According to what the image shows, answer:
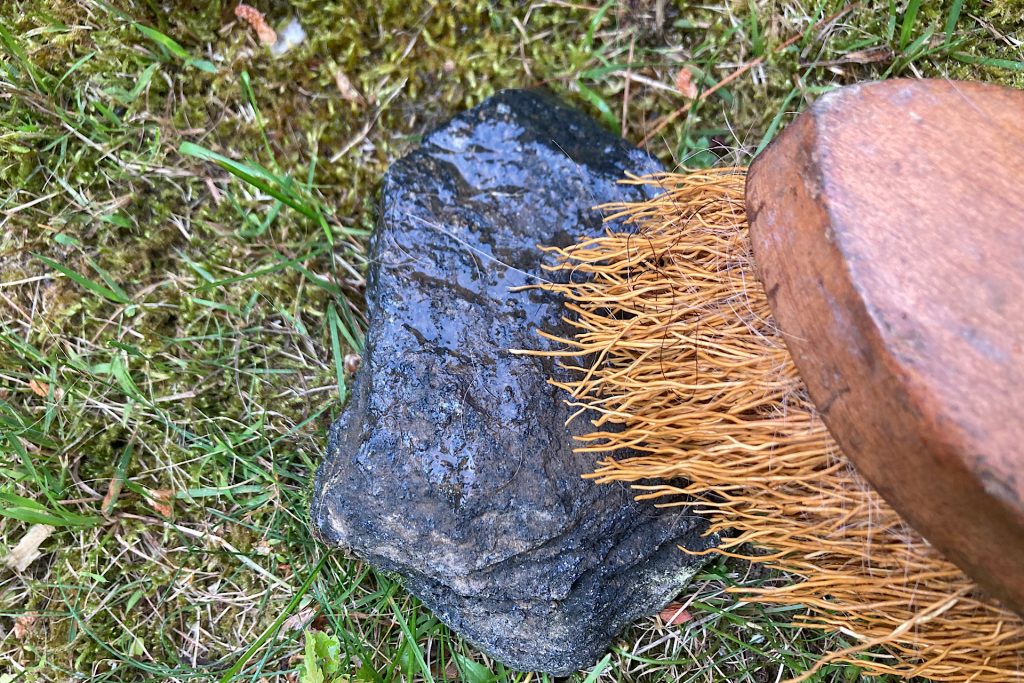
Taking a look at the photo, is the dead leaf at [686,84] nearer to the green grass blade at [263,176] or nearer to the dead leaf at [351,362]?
the green grass blade at [263,176]

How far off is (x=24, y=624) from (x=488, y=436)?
58.2 inches

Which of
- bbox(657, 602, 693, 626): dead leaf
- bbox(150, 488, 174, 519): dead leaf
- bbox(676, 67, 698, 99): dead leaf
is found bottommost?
bbox(150, 488, 174, 519): dead leaf

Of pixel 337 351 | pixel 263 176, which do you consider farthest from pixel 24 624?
pixel 263 176

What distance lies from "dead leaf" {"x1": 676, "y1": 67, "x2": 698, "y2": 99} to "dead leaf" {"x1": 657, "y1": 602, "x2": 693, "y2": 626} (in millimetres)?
1453

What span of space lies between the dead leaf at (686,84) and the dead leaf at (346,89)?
0.96 m

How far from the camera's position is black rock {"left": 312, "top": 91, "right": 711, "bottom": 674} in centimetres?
163

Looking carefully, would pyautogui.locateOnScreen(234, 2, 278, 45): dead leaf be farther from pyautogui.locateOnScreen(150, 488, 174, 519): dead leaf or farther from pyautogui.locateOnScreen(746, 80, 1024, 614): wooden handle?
pyautogui.locateOnScreen(746, 80, 1024, 614): wooden handle

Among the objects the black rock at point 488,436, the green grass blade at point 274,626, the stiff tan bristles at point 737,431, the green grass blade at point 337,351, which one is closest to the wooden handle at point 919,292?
the stiff tan bristles at point 737,431

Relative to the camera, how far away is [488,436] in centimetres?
164

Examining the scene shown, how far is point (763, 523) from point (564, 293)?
68cm

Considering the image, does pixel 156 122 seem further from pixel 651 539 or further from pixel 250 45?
pixel 651 539

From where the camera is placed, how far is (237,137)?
2.16 m

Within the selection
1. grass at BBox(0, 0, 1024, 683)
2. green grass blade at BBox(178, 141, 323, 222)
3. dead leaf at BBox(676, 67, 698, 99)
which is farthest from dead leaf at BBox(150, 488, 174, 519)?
dead leaf at BBox(676, 67, 698, 99)

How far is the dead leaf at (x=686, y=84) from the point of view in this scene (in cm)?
213
